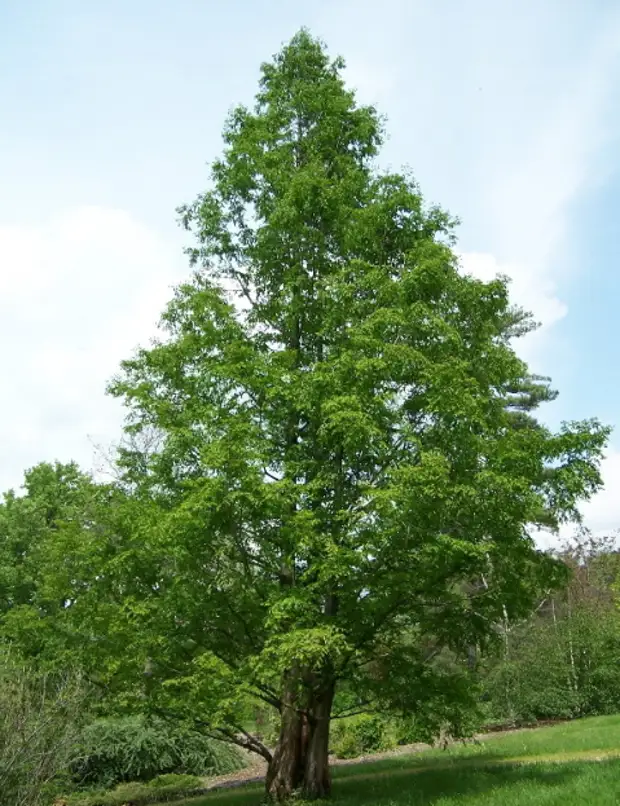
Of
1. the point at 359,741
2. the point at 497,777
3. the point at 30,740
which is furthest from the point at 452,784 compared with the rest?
the point at 359,741

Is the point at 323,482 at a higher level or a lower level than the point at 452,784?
higher

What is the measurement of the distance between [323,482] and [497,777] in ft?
16.4

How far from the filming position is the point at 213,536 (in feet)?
31.6

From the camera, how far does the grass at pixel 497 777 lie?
8.34 meters

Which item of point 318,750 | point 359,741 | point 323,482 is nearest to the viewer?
point 323,482

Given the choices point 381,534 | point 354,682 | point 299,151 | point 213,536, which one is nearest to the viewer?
point 381,534

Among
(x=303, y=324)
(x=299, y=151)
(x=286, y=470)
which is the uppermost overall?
(x=299, y=151)

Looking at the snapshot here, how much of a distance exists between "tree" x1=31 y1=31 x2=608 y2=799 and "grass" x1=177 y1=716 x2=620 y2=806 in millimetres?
1189

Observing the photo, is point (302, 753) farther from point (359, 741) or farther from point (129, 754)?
point (359, 741)

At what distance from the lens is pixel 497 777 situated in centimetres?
1027

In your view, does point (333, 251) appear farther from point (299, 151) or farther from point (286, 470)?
point (286, 470)

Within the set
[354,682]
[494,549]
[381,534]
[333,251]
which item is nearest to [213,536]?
[381,534]

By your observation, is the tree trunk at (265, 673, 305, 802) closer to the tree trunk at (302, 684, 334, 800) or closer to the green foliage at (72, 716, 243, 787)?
the tree trunk at (302, 684, 334, 800)

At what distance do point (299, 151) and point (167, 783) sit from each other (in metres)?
14.0
